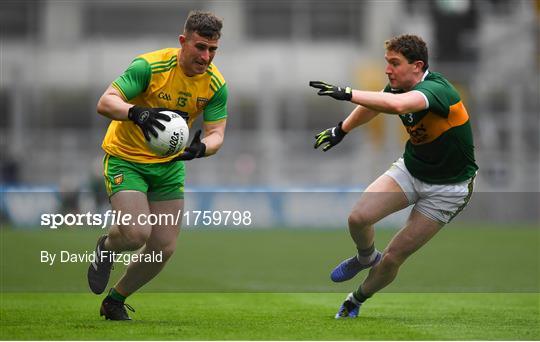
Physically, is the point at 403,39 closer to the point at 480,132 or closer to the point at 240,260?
the point at 240,260

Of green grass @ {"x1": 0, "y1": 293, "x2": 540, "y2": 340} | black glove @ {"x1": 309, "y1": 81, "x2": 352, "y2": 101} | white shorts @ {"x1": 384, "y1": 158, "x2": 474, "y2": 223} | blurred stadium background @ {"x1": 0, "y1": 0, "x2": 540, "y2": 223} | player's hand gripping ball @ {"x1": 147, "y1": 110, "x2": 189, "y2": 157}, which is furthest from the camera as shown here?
blurred stadium background @ {"x1": 0, "y1": 0, "x2": 540, "y2": 223}

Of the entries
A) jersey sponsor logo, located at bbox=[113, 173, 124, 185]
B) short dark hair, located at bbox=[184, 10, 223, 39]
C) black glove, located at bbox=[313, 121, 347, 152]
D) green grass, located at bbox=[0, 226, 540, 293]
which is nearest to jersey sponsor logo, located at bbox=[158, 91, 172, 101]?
short dark hair, located at bbox=[184, 10, 223, 39]

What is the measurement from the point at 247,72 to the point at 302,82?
Result: 188 cm

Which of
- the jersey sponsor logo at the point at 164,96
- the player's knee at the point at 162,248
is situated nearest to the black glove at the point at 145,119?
the jersey sponsor logo at the point at 164,96

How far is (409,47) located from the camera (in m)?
9.03

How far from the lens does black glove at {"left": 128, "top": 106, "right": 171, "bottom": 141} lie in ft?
28.1

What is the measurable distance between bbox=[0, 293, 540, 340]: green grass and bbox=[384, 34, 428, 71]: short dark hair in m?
2.23

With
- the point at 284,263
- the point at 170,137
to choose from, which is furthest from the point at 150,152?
the point at 284,263

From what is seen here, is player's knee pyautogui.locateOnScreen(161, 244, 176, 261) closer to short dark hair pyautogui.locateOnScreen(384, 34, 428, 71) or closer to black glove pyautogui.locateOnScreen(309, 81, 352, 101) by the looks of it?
black glove pyautogui.locateOnScreen(309, 81, 352, 101)

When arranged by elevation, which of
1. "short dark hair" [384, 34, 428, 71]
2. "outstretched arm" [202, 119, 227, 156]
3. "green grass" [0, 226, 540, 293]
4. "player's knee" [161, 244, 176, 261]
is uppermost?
"short dark hair" [384, 34, 428, 71]

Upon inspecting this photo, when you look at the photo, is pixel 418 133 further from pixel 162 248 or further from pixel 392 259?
pixel 162 248

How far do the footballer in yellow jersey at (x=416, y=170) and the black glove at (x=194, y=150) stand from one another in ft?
3.57

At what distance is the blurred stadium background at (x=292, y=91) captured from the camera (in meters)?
26.5

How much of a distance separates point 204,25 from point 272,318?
2.68 m
